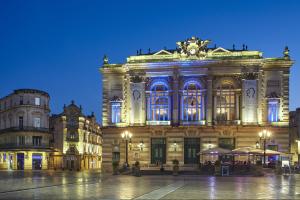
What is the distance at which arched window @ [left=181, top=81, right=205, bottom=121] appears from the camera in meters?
64.0

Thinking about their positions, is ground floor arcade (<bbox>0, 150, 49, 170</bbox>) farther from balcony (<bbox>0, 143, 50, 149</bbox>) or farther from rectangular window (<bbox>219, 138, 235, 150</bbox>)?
rectangular window (<bbox>219, 138, 235, 150</bbox>)

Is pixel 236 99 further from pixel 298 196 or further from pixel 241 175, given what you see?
pixel 298 196

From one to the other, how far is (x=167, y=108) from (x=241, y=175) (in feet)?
58.7

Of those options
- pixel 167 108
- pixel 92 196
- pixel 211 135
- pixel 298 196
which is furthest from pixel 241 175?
pixel 92 196

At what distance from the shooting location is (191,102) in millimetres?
64312

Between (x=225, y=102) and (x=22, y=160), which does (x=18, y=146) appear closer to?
(x=22, y=160)

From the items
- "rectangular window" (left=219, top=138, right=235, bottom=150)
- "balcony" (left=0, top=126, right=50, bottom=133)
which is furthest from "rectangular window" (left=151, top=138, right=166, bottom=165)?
"balcony" (left=0, top=126, right=50, bottom=133)

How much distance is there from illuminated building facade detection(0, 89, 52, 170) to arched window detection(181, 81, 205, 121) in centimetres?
3906

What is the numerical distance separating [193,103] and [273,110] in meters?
10.7

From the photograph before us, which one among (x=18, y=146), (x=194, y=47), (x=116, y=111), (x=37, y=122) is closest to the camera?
(x=194, y=47)

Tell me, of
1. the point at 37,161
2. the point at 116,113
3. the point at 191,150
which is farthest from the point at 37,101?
the point at 191,150

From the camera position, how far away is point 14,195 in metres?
25.5

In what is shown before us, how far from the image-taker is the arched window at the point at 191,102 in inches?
2518

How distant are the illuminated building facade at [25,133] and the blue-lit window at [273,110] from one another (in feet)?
161
